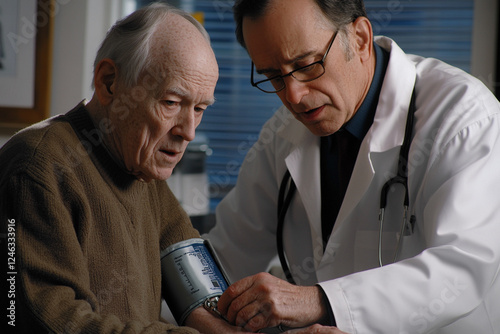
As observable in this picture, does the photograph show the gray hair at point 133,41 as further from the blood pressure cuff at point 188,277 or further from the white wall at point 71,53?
the white wall at point 71,53

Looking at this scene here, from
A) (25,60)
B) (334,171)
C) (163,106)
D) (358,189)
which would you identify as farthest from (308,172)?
(25,60)

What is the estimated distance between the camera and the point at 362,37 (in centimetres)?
150

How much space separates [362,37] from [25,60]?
163 cm

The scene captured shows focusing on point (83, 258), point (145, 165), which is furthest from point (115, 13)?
point (83, 258)

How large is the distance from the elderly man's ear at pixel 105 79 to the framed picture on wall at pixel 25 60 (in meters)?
1.50

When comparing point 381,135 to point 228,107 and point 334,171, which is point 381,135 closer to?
point 334,171

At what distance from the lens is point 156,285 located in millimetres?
1211

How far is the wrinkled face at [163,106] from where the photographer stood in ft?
3.48

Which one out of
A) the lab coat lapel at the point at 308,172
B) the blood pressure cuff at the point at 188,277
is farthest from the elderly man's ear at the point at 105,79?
the lab coat lapel at the point at 308,172

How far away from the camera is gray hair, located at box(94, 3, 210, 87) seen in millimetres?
1052

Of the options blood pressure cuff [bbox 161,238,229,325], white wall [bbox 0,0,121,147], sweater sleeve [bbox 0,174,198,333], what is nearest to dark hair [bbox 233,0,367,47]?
blood pressure cuff [bbox 161,238,229,325]

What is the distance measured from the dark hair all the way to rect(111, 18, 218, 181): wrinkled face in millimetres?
319

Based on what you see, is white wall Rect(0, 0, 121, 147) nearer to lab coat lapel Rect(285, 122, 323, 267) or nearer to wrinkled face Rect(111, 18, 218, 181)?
Result: lab coat lapel Rect(285, 122, 323, 267)

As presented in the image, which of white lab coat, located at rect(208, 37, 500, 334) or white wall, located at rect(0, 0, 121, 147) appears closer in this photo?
white lab coat, located at rect(208, 37, 500, 334)
